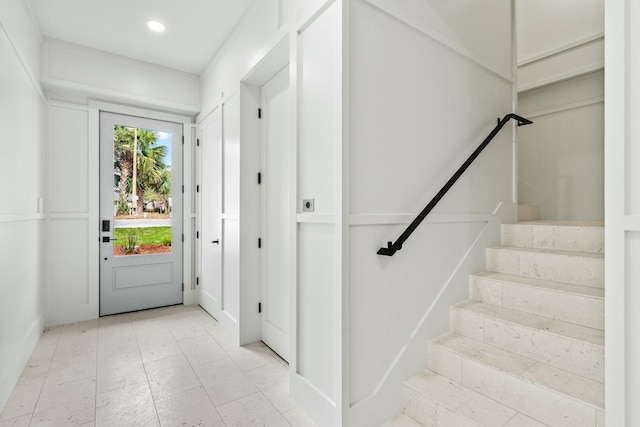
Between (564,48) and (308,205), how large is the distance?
324cm

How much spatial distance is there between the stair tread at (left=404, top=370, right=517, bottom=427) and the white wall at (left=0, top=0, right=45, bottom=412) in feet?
8.64

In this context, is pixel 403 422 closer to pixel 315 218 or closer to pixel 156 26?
pixel 315 218

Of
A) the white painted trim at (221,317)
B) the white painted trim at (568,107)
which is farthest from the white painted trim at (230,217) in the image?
the white painted trim at (568,107)

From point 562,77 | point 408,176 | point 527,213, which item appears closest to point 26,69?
point 408,176

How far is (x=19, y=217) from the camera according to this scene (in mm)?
2441

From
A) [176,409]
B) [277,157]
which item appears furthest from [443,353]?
[277,157]

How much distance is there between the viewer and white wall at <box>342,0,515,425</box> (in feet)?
5.71

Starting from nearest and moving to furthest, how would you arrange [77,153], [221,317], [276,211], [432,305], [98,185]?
[432,305] → [276,211] → [221,317] → [77,153] → [98,185]

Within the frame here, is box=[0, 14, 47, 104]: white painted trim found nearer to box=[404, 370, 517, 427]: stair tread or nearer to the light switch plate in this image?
the light switch plate

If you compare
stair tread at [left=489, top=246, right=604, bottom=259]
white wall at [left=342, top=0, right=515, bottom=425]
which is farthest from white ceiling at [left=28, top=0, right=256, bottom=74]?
stair tread at [left=489, top=246, right=604, bottom=259]

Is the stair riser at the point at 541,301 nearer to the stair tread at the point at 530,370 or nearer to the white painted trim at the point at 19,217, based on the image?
the stair tread at the point at 530,370

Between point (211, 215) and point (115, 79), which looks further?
point (211, 215)

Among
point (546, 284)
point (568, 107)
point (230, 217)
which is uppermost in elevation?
point (568, 107)
